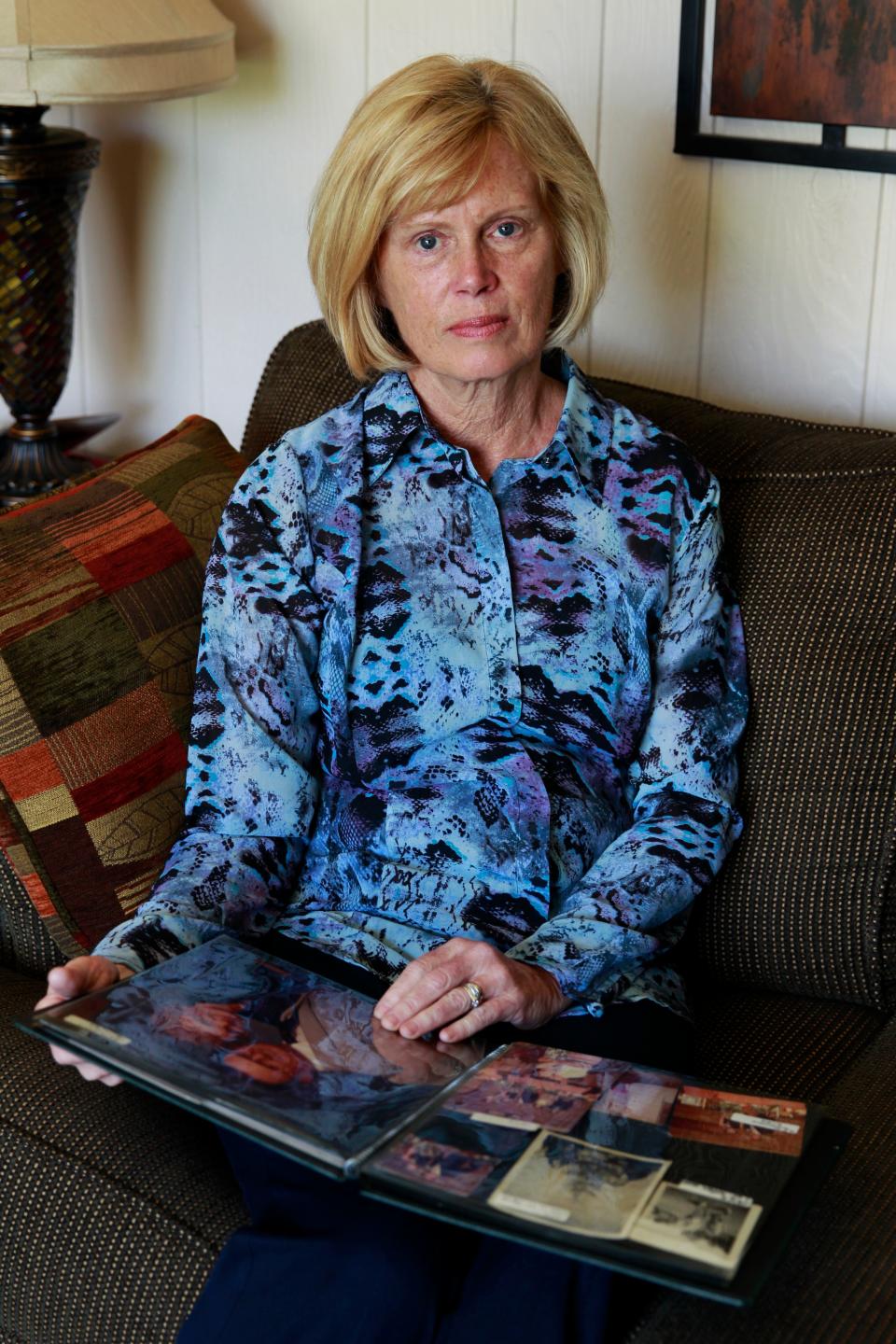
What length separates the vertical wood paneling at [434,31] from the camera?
184 centimetres

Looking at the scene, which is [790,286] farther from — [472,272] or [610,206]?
[472,272]

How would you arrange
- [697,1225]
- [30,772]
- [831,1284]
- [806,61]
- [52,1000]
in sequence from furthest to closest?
1. [806,61]
2. [30,772]
3. [52,1000]
4. [831,1284]
5. [697,1225]

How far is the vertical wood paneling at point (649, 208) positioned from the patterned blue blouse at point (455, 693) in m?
0.46

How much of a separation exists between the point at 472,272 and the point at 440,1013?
65 centimetres

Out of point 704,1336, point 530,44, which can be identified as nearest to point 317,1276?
point 704,1336

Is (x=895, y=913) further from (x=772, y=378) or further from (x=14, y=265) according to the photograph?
(x=14, y=265)

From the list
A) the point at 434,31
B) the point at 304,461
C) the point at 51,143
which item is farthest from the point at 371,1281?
the point at 434,31

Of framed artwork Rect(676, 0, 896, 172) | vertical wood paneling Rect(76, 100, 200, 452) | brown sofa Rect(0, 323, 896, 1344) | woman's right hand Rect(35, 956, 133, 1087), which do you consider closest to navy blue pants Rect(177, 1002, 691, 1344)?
brown sofa Rect(0, 323, 896, 1344)

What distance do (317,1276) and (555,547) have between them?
67cm

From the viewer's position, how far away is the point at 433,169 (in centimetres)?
133

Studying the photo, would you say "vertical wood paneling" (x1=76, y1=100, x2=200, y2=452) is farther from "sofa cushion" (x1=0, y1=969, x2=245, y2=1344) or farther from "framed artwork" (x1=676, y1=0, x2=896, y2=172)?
"sofa cushion" (x1=0, y1=969, x2=245, y2=1344)

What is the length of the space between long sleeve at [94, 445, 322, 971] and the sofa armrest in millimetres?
517

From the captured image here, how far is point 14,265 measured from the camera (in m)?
1.85

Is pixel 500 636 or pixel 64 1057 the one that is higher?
pixel 500 636
